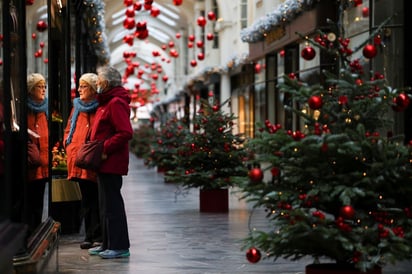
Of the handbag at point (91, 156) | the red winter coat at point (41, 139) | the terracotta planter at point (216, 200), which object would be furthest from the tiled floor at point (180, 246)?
the red winter coat at point (41, 139)

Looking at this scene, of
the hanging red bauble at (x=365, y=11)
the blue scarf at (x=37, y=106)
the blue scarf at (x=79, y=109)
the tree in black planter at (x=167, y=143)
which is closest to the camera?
the blue scarf at (x=37, y=106)

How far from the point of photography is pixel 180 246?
33.4ft

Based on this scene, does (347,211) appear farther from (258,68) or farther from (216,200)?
(258,68)

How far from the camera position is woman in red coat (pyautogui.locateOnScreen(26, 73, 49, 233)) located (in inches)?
255

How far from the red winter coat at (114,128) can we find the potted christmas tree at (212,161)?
16.9ft

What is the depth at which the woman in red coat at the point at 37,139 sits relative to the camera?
6484 millimetres

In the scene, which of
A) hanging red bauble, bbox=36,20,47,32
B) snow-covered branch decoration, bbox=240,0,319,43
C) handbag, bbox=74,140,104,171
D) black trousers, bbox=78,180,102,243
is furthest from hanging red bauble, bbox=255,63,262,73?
hanging red bauble, bbox=36,20,47,32

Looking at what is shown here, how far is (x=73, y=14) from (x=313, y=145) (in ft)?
37.6

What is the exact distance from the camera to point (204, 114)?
15.1 metres

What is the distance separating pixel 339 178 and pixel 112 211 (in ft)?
11.4

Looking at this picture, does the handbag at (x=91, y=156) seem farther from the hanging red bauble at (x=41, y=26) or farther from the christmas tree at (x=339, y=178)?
the christmas tree at (x=339, y=178)

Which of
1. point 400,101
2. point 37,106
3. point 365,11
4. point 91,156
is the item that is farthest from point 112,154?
point 365,11

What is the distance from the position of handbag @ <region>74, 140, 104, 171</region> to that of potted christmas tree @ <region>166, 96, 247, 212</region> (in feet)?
17.3

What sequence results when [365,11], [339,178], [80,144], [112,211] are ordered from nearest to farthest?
[339,178] → [112,211] → [80,144] → [365,11]
